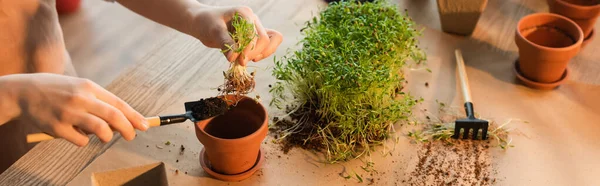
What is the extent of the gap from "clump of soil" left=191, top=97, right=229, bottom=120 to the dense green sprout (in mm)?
296

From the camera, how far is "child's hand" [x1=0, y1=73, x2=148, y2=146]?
1.17 m

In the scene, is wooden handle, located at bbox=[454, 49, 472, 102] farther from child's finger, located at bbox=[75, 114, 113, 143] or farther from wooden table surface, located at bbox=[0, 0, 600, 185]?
child's finger, located at bbox=[75, 114, 113, 143]

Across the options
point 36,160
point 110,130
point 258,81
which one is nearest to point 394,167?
point 258,81

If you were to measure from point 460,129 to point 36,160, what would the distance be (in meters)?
1.17

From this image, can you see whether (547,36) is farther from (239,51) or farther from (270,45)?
(239,51)

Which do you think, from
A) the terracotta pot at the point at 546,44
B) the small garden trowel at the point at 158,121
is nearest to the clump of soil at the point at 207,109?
the small garden trowel at the point at 158,121

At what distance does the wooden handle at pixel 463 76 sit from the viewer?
5.71 ft

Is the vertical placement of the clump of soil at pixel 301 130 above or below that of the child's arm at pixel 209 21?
below

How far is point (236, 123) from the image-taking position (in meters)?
1.49

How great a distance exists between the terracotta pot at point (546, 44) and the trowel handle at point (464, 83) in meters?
0.19

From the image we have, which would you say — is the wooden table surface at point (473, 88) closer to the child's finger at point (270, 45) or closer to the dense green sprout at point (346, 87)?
the dense green sprout at point (346, 87)

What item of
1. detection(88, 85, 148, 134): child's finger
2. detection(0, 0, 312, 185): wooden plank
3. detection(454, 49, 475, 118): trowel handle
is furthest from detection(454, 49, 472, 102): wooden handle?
detection(88, 85, 148, 134): child's finger

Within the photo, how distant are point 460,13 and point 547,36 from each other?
0.98 feet

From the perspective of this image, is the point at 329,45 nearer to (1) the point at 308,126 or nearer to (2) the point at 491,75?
(1) the point at 308,126
